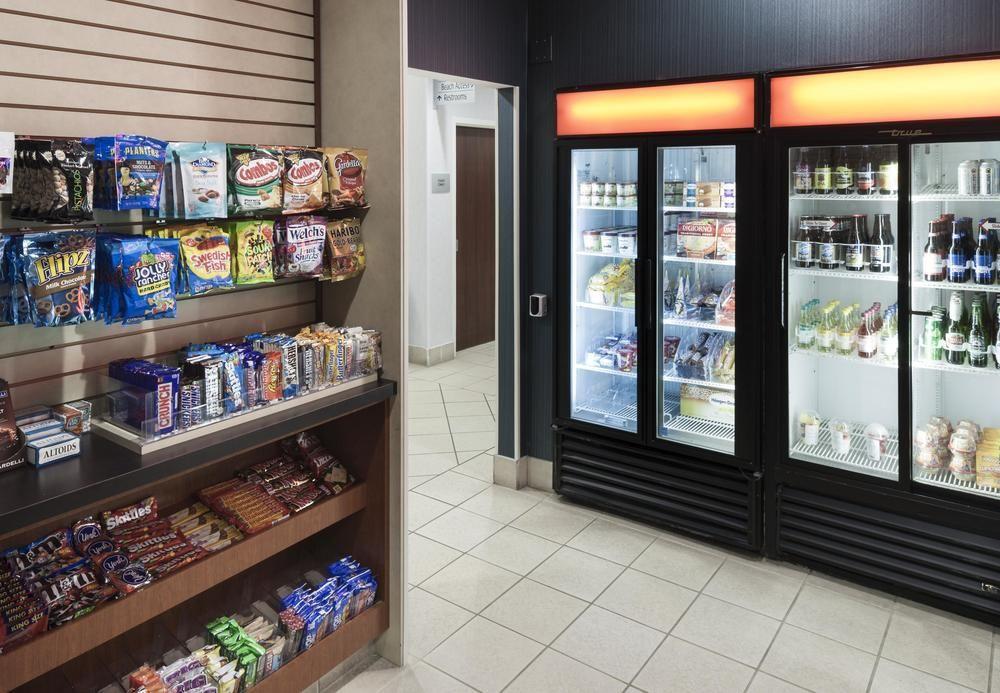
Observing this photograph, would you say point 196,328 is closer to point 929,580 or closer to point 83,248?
point 83,248

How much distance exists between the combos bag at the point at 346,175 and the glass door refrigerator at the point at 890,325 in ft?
6.48

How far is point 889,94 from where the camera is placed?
333 centimetres

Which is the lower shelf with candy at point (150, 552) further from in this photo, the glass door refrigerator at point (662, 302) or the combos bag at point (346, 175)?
the glass door refrigerator at point (662, 302)

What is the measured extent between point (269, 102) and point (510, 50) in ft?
6.48

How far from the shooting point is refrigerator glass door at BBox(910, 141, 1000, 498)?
337cm

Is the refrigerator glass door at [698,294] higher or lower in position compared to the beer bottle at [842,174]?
lower

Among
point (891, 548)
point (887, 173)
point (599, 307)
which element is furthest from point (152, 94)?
point (891, 548)

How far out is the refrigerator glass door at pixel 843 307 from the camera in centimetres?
362

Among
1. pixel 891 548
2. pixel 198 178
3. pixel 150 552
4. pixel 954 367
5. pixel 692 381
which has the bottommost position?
pixel 891 548

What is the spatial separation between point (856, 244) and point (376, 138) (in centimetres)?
229

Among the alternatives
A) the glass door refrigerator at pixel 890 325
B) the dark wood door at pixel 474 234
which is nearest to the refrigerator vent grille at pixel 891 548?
the glass door refrigerator at pixel 890 325

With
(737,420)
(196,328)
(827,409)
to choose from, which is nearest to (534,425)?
(737,420)

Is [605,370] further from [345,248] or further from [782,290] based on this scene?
[345,248]

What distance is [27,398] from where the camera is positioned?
2279mm
